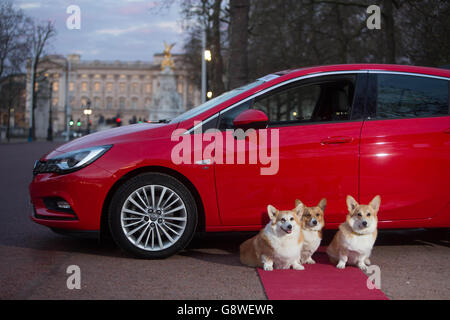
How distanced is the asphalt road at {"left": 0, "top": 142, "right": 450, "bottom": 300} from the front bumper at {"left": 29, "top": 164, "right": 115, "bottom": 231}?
361 mm

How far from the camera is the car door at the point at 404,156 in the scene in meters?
5.19

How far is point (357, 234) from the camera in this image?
4.70m

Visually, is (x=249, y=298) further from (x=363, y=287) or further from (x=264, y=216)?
(x=264, y=216)

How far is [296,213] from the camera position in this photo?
4.70 m

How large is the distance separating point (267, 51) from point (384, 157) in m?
31.7

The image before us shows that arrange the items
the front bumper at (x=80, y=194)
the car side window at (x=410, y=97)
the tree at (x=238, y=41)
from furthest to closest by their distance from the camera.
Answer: the tree at (x=238, y=41) → the car side window at (x=410, y=97) → the front bumper at (x=80, y=194)

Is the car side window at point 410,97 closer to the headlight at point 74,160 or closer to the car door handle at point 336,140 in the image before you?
the car door handle at point 336,140

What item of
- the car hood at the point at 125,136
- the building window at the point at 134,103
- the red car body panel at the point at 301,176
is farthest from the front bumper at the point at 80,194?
the building window at the point at 134,103

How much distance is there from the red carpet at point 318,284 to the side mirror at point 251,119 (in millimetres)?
1322

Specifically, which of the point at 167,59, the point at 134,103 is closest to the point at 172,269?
the point at 167,59

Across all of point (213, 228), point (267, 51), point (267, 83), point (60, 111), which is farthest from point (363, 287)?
point (60, 111)

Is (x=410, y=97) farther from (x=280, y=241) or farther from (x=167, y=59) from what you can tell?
(x=167, y=59)
